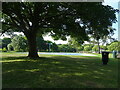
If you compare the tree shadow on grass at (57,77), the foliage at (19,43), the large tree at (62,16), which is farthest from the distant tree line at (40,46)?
the tree shadow on grass at (57,77)

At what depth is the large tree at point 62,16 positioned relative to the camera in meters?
9.32

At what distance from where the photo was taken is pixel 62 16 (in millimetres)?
12227

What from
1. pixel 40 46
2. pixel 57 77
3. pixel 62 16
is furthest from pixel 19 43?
pixel 57 77

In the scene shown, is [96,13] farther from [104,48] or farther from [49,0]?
[104,48]

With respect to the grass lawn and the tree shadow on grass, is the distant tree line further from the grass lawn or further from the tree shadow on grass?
the tree shadow on grass

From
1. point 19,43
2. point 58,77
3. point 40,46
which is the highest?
point 19,43

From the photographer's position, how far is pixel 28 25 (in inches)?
569

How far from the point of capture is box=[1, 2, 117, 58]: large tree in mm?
9320

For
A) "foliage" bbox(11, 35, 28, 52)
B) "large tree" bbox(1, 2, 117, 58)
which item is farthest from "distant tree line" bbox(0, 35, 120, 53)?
"large tree" bbox(1, 2, 117, 58)

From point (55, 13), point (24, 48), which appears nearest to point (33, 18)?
point (55, 13)

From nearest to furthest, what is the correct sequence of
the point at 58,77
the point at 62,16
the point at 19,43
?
the point at 58,77 → the point at 62,16 → the point at 19,43

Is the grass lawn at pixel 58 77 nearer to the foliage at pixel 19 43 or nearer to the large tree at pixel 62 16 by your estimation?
the large tree at pixel 62 16

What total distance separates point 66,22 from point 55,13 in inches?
63.3

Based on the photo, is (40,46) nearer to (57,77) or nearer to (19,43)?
(19,43)
